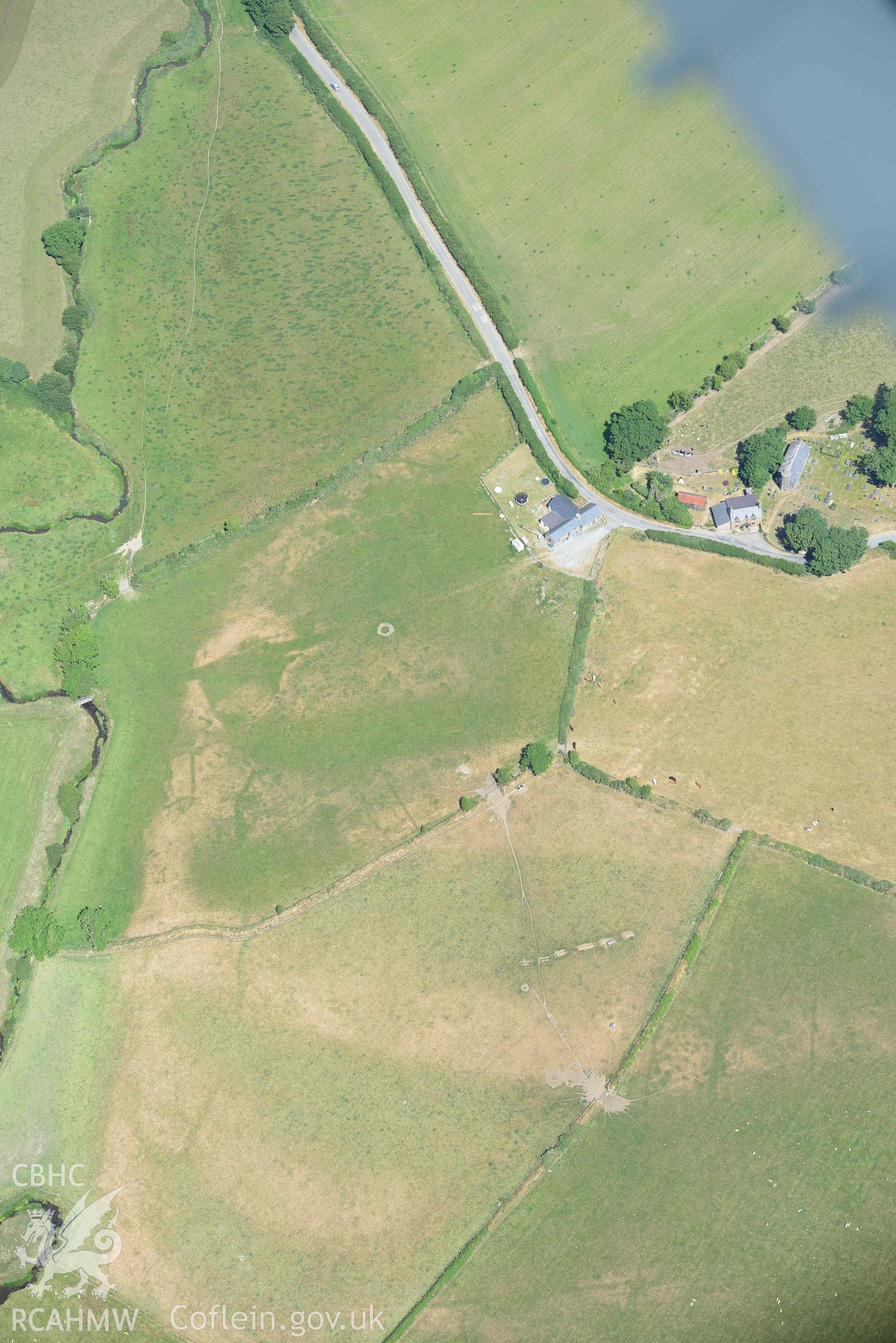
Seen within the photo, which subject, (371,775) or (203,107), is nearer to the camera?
(371,775)

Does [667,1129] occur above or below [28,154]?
below

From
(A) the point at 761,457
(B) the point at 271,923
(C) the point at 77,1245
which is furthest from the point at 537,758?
(C) the point at 77,1245

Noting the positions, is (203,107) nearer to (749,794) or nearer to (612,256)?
(612,256)

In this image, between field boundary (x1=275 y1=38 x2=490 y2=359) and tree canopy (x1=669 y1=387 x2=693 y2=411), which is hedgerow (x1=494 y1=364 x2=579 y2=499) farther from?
tree canopy (x1=669 y1=387 x2=693 y2=411)

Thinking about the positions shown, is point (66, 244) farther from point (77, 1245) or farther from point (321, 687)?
point (77, 1245)

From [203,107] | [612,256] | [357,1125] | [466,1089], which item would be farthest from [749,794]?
[203,107]

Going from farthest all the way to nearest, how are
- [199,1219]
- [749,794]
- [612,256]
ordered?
[612,256] < [749,794] < [199,1219]
